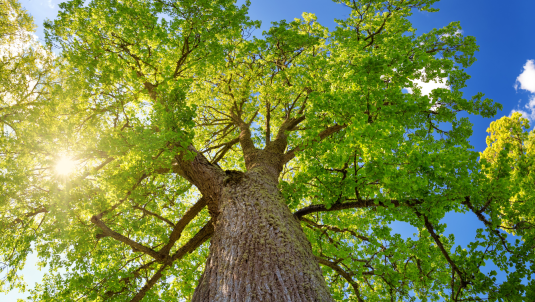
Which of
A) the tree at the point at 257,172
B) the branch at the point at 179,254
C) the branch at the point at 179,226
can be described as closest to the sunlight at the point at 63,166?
the tree at the point at 257,172

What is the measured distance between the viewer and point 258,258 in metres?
3.15

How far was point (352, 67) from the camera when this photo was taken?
20.1 ft

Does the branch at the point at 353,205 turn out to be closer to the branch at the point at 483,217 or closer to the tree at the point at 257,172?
the tree at the point at 257,172

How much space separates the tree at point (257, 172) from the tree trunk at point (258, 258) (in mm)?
22

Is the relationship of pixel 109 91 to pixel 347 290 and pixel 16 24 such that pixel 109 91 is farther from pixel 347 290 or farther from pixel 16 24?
pixel 347 290

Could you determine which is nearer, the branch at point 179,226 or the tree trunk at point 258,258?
the tree trunk at point 258,258

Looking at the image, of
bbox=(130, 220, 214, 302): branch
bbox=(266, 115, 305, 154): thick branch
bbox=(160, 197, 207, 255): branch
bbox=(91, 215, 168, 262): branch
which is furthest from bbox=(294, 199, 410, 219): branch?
bbox=(91, 215, 168, 262): branch

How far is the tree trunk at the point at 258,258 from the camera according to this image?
271cm

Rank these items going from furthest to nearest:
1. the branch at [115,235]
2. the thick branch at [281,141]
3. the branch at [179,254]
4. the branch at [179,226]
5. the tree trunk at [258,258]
→ the thick branch at [281,141] < the branch at [179,226] < the branch at [179,254] < the branch at [115,235] < the tree trunk at [258,258]

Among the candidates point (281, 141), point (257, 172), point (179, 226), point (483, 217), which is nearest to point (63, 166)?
point (179, 226)

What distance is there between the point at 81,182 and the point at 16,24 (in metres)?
7.02

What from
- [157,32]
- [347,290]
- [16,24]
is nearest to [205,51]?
[157,32]

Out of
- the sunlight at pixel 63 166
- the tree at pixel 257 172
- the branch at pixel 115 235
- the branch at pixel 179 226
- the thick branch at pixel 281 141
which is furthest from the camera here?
the thick branch at pixel 281 141

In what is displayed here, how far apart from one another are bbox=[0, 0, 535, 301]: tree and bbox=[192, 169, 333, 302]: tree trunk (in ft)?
0.07
